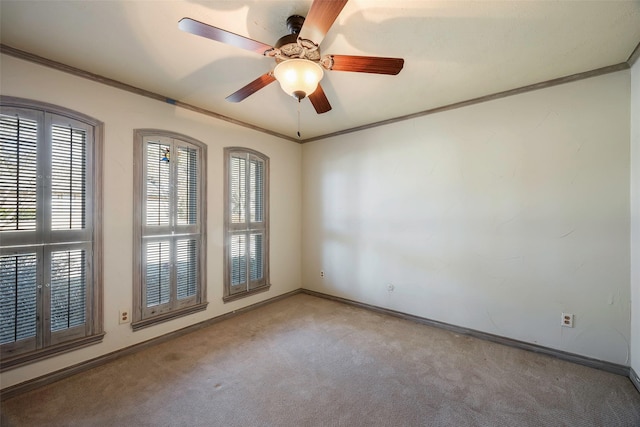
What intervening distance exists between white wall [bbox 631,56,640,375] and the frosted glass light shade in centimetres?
257

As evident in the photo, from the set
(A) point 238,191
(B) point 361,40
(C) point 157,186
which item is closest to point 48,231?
(C) point 157,186

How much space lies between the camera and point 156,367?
240 centimetres

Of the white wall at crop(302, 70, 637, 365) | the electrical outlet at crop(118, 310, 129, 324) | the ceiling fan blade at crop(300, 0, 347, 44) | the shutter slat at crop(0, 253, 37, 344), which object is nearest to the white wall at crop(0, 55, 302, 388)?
the electrical outlet at crop(118, 310, 129, 324)

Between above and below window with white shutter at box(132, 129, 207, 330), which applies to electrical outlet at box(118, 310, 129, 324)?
below

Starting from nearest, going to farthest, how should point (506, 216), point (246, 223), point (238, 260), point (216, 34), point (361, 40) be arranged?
point (216, 34) → point (361, 40) → point (506, 216) → point (238, 260) → point (246, 223)

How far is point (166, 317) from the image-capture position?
2.89 m

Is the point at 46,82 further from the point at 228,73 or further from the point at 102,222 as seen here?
the point at 228,73

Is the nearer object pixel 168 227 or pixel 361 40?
pixel 361 40

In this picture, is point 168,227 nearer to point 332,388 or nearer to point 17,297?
point 17,297

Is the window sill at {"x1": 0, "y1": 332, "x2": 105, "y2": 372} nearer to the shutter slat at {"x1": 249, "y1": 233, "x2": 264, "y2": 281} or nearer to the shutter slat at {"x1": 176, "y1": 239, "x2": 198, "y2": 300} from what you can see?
the shutter slat at {"x1": 176, "y1": 239, "x2": 198, "y2": 300}

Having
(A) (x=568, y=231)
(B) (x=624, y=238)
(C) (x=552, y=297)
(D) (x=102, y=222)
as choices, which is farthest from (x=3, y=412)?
(B) (x=624, y=238)

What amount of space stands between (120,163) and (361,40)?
244 cm

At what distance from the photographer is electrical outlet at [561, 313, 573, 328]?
8.14 feet

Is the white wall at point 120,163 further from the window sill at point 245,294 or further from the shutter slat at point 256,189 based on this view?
the shutter slat at point 256,189
